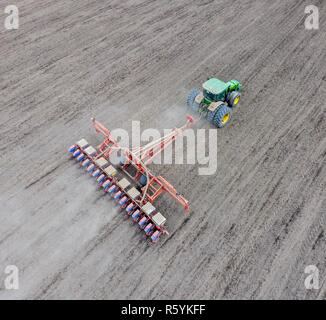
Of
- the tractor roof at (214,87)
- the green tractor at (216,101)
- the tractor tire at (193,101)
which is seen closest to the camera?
the tractor roof at (214,87)

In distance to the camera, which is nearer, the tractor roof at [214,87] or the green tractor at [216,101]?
the tractor roof at [214,87]
